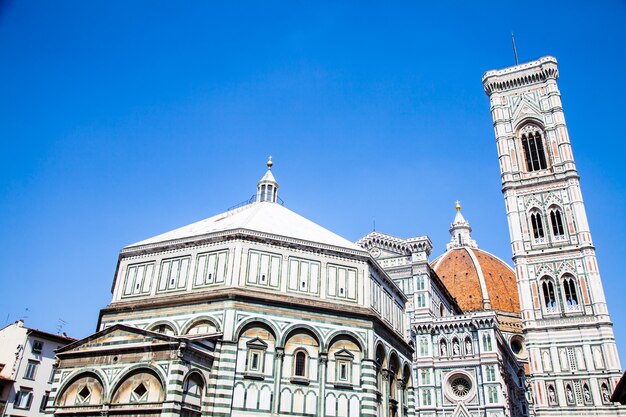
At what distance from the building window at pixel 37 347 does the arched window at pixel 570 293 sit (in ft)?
142

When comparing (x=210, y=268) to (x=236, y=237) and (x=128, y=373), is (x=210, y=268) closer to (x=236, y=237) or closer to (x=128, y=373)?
(x=236, y=237)

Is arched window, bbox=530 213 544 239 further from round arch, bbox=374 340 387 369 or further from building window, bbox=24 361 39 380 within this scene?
building window, bbox=24 361 39 380

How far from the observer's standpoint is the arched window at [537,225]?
178ft

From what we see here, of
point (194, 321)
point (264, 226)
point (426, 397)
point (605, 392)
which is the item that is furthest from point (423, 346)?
point (194, 321)

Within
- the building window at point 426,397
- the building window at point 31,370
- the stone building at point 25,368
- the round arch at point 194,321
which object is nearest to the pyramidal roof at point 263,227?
the round arch at point 194,321

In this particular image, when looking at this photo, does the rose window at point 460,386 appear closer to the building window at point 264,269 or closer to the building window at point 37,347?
the building window at point 264,269

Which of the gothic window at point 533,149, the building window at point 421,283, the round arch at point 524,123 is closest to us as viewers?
the building window at point 421,283

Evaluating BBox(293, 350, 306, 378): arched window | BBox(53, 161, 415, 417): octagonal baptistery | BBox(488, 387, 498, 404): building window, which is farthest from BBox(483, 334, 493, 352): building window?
BBox(293, 350, 306, 378): arched window

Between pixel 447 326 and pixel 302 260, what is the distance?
29.3 m

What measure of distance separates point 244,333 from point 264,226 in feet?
20.2

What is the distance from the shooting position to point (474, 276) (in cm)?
9356

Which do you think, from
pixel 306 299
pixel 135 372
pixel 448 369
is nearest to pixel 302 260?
pixel 306 299

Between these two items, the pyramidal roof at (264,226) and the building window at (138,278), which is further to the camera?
the pyramidal roof at (264,226)

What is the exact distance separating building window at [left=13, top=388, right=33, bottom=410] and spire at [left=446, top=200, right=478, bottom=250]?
3332 inches
